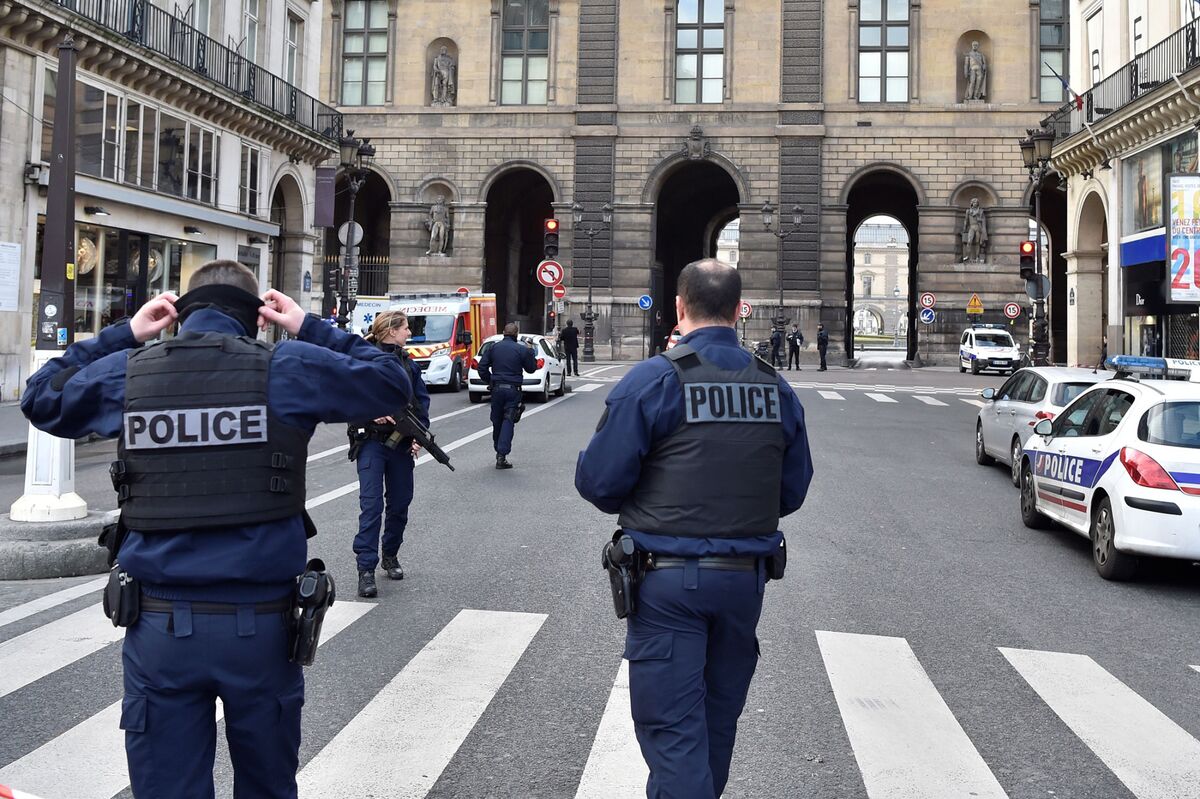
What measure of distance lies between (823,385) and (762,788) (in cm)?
2887

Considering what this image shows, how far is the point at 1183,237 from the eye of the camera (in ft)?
57.3

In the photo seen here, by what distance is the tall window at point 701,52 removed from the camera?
157 ft

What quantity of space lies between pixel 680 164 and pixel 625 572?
1801 inches

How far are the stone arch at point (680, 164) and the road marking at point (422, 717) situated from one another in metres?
42.1

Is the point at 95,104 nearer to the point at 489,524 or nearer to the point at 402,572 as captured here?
the point at 489,524

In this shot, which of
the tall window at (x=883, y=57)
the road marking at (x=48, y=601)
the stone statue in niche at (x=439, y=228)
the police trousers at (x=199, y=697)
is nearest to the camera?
the police trousers at (x=199, y=697)

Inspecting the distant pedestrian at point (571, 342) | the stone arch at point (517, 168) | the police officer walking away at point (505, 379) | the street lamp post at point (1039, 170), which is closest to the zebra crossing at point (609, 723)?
the police officer walking away at point (505, 379)

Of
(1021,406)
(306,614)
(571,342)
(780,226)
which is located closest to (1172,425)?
(1021,406)

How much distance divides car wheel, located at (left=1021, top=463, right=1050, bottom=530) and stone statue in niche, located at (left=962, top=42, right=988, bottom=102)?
39222 mm

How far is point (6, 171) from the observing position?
21.0m

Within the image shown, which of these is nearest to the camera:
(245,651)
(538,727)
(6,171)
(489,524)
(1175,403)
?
(245,651)

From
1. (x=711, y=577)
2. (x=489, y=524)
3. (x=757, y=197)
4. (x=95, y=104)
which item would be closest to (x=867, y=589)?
(x=489, y=524)

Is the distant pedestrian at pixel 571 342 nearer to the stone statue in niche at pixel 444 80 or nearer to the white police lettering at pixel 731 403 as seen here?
the stone statue in niche at pixel 444 80

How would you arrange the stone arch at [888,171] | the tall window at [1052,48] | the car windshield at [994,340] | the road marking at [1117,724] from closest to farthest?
1. the road marking at [1117,724]
2. the car windshield at [994,340]
3. the tall window at [1052,48]
4. the stone arch at [888,171]
